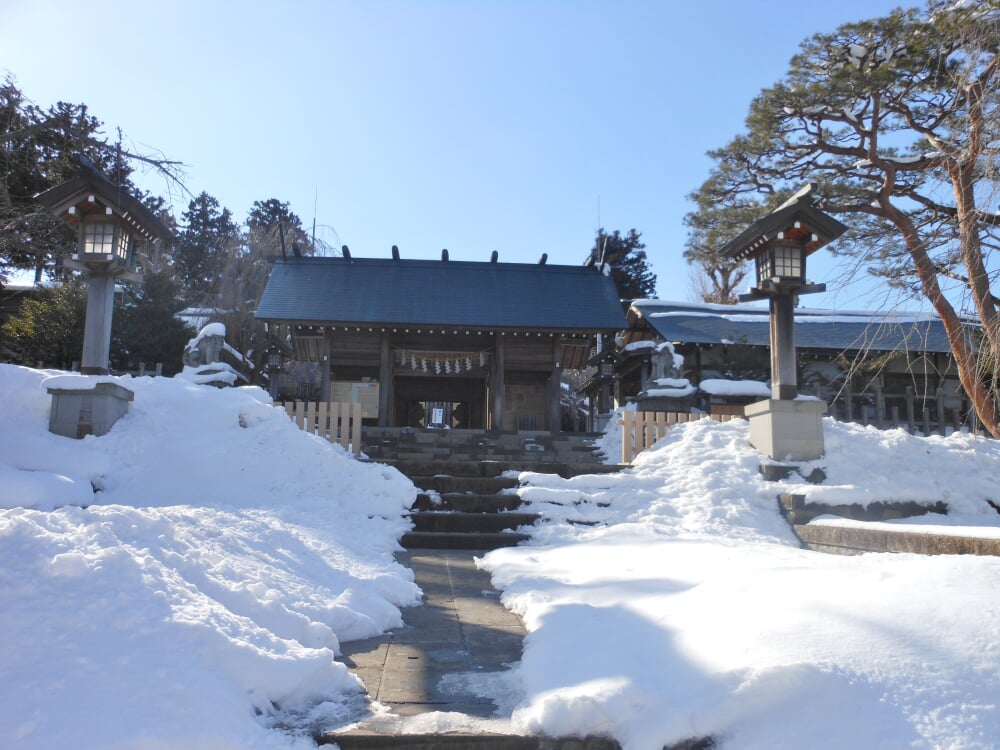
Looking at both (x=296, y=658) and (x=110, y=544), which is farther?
(x=110, y=544)

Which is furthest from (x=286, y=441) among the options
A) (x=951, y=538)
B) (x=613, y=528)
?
(x=951, y=538)

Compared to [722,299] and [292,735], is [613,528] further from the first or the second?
[722,299]

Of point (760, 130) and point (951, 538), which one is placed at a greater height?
point (760, 130)

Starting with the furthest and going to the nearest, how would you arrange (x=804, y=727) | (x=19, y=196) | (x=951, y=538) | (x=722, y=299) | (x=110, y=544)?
(x=722, y=299) < (x=19, y=196) < (x=951, y=538) < (x=110, y=544) < (x=804, y=727)

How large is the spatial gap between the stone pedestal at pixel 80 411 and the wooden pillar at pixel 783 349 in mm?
8297

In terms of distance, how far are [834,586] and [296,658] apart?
8.68 feet

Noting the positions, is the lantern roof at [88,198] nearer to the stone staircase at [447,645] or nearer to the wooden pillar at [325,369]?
the stone staircase at [447,645]

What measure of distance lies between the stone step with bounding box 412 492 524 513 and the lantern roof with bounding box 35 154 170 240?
5457 millimetres

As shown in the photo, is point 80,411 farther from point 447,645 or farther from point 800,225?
point 800,225

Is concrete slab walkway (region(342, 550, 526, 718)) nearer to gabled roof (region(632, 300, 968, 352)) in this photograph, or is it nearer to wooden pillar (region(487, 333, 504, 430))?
wooden pillar (region(487, 333, 504, 430))

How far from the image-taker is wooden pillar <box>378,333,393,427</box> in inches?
623

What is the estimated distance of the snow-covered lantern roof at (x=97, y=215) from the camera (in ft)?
27.9

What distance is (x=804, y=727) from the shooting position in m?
2.32

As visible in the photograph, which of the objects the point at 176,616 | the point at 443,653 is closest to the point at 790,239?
the point at 443,653
